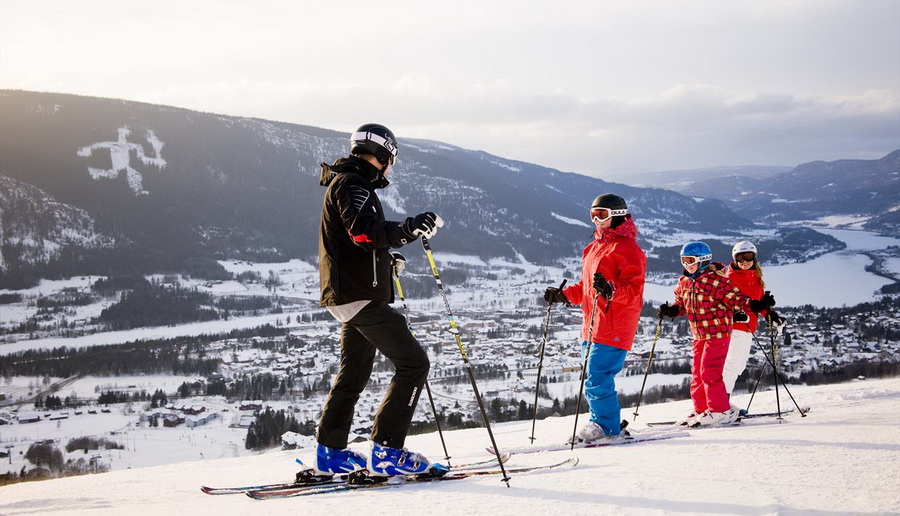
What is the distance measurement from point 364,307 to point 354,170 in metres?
0.73

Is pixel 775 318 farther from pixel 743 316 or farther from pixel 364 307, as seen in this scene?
pixel 364 307

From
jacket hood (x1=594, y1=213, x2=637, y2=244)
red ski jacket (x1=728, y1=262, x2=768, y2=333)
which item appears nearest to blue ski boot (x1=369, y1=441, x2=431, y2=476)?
jacket hood (x1=594, y1=213, x2=637, y2=244)

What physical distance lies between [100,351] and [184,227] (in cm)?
6772

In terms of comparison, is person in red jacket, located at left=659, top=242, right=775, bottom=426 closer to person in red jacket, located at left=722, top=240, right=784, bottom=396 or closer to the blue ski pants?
person in red jacket, located at left=722, top=240, right=784, bottom=396

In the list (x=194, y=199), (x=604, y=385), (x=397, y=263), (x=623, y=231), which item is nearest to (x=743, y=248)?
(x=623, y=231)

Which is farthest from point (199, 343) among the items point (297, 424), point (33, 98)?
point (33, 98)

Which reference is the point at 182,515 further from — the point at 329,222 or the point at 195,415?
the point at 195,415

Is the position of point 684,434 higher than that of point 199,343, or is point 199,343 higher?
point 684,434

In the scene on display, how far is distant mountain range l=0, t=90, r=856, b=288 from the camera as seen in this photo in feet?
333

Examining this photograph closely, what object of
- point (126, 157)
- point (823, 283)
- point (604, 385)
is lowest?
point (823, 283)

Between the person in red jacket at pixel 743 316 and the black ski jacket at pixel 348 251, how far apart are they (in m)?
3.25

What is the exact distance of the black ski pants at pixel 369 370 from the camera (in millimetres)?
3188

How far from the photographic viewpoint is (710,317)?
5031 millimetres

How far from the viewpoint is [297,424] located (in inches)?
1084
